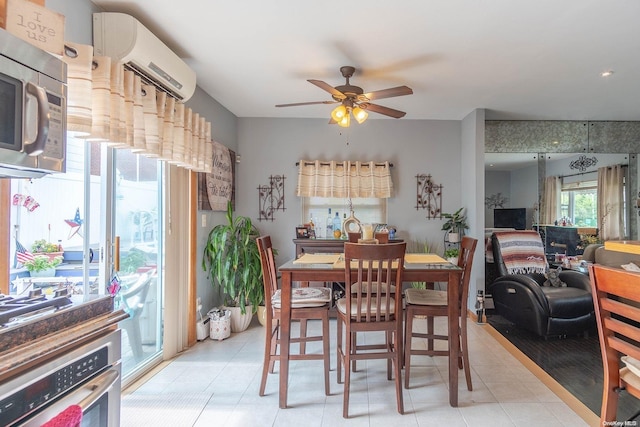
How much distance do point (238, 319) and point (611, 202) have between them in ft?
16.7

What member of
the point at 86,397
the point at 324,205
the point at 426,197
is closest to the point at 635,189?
the point at 426,197

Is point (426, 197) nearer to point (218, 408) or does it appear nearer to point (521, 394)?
point (521, 394)

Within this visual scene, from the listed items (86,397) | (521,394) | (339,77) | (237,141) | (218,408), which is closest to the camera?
(86,397)

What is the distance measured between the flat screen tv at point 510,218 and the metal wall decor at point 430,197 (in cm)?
73

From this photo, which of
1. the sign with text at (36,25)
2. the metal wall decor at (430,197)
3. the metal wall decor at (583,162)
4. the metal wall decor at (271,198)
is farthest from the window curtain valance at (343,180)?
the sign with text at (36,25)

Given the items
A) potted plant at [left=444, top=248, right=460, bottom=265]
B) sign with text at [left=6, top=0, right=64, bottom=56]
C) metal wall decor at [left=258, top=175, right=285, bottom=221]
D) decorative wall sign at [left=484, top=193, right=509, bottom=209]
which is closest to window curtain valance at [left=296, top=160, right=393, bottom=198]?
metal wall decor at [left=258, top=175, right=285, bottom=221]

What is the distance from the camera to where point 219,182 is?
372cm

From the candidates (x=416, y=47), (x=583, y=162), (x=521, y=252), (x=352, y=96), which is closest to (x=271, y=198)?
(x=352, y=96)

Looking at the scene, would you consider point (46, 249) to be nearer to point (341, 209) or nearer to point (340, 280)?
point (340, 280)

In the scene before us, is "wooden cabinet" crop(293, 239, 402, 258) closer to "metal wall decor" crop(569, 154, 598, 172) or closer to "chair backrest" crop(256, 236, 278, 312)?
"chair backrest" crop(256, 236, 278, 312)

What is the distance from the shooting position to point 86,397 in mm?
1062

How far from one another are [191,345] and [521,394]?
9.12ft

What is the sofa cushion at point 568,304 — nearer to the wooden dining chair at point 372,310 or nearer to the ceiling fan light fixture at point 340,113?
the wooden dining chair at point 372,310

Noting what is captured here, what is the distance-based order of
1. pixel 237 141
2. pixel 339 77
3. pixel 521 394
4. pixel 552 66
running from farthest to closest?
pixel 237 141
pixel 339 77
pixel 552 66
pixel 521 394
